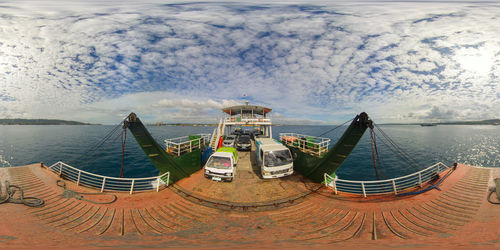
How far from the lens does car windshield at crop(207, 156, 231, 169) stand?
7516 mm

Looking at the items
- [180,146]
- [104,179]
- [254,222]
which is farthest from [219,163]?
[104,179]

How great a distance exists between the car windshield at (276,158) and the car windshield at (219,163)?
2.02 meters

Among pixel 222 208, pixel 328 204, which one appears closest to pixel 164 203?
pixel 222 208

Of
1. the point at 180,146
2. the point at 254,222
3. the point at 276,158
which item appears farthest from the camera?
the point at 180,146

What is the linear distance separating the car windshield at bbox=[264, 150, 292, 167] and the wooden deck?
6.04ft

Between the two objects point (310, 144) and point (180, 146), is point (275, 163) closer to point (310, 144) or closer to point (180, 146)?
point (310, 144)

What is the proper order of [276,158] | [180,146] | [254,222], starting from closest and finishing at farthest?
[254,222], [276,158], [180,146]

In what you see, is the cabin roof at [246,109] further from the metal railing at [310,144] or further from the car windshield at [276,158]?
the car windshield at [276,158]

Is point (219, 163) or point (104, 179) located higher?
point (219, 163)

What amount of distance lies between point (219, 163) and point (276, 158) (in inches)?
122

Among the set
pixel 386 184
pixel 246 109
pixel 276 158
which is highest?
pixel 246 109

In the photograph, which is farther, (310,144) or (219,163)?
(310,144)

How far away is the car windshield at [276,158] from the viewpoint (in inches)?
303

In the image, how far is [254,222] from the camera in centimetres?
460
